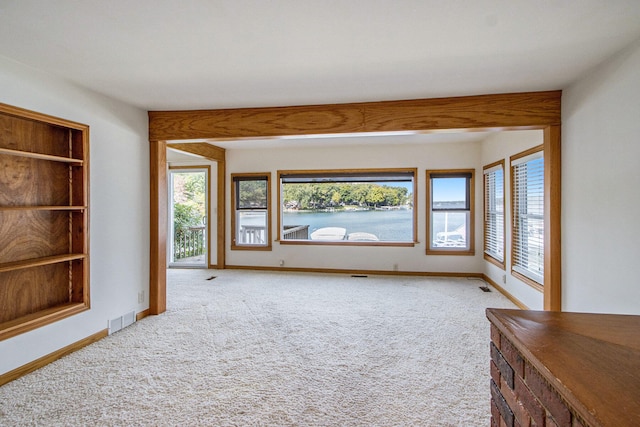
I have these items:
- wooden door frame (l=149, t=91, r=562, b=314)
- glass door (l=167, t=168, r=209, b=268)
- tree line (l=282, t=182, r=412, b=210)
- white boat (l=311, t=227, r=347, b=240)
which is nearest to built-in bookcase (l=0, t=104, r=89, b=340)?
wooden door frame (l=149, t=91, r=562, b=314)

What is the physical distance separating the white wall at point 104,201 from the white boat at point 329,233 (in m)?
3.22

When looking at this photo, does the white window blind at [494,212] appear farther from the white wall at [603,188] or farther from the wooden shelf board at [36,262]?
the wooden shelf board at [36,262]

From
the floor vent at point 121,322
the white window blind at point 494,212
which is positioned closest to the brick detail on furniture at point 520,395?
the floor vent at point 121,322

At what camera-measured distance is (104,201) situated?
309 centimetres

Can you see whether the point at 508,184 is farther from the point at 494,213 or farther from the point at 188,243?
the point at 188,243

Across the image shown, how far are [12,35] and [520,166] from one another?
195 inches

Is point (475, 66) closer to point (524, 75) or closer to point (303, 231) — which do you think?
point (524, 75)

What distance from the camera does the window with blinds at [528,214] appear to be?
3543 mm

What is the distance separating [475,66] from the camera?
2395mm

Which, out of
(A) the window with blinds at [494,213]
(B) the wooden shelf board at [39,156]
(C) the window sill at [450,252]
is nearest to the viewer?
(B) the wooden shelf board at [39,156]

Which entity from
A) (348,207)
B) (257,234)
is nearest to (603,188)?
(348,207)

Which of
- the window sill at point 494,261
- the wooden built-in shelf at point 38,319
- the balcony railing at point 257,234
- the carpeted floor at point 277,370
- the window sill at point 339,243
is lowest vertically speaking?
the carpeted floor at point 277,370

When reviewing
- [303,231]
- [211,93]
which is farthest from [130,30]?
[303,231]

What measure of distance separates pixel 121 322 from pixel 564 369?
376 centimetres
